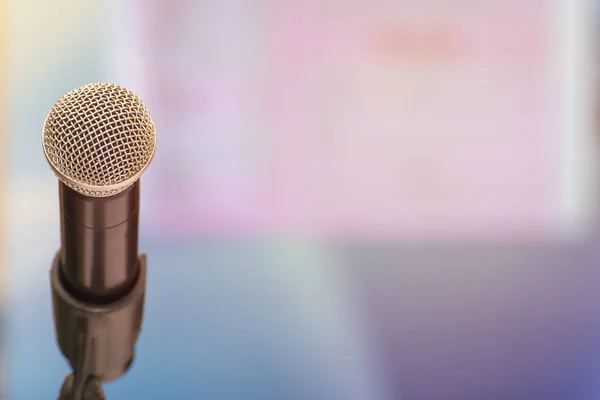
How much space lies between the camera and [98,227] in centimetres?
56

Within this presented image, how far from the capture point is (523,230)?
1717 millimetres

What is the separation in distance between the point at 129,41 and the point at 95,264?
3.75 ft

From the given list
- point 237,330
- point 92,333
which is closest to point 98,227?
point 92,333

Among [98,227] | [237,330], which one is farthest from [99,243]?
[237,330]

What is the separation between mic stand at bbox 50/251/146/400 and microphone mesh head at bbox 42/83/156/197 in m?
0.13

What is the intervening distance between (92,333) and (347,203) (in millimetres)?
1151

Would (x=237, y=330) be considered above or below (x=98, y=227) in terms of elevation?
below

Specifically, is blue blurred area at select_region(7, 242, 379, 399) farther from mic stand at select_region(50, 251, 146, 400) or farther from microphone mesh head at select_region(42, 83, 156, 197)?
microphone mesh head at select_region(42, 83, 156, 197)

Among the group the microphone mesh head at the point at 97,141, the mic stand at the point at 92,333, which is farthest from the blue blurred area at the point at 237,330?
the microphone mesh head at the point at 97,141

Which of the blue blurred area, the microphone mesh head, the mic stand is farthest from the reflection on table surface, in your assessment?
the microphone mesh head

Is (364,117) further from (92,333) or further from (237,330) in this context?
(92,333)

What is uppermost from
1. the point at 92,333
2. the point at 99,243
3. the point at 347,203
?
the point at 99,243

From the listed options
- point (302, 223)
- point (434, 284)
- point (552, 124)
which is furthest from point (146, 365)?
point (552, 124)

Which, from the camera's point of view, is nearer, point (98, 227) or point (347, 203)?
point (98, 227)
